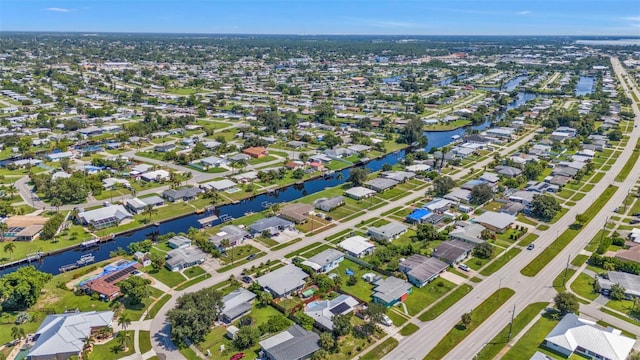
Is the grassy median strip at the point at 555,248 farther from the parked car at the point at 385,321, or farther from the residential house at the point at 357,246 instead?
the parked car at the point at 385,321

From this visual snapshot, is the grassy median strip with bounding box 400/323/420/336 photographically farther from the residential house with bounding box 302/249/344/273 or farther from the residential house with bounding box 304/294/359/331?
the residential house with bounding box 302/249/344/273

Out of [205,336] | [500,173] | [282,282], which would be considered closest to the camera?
[205,336]

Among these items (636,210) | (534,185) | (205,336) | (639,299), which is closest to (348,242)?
(205,336)

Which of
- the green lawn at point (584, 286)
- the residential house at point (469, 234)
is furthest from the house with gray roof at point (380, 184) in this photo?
the green lawn at point (584, 286)

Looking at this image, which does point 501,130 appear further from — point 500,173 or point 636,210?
point 636,210

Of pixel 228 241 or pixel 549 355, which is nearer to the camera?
pixel 549 355

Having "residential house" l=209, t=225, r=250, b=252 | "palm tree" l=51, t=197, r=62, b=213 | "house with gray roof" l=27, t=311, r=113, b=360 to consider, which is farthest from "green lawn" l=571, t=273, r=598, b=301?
"palm tree" l=51, t=197, r=62, b=213

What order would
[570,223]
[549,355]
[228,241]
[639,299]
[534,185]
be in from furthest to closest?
[534,185], [570,223], [228,241], [639,299], [549,355]
